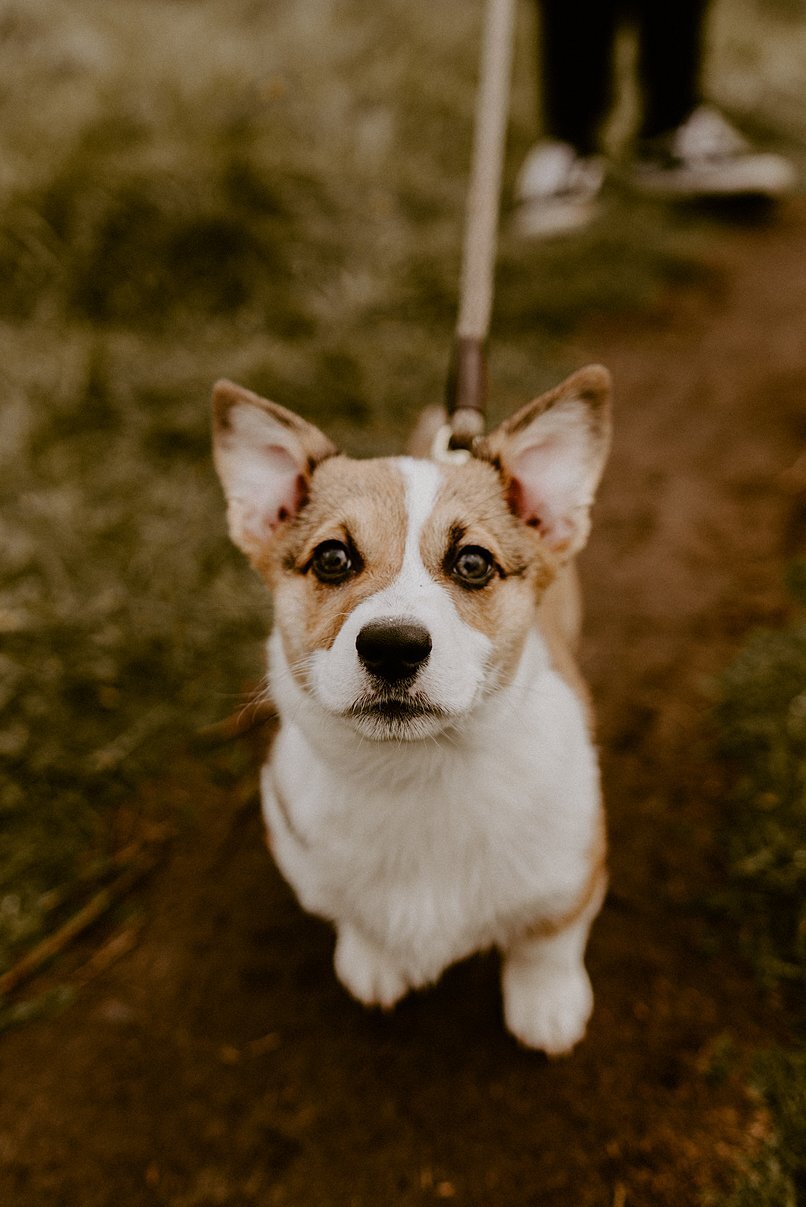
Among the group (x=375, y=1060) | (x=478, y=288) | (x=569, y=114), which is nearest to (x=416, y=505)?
(x=478, y=288)

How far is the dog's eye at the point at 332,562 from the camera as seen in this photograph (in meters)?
1.89

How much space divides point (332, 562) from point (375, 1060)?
1276mm

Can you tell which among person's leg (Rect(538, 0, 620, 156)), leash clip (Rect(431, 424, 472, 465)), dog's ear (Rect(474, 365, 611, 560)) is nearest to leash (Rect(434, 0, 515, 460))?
leash clip (Rect(431, 424, 472, 465))

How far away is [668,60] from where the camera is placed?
16.9 ft

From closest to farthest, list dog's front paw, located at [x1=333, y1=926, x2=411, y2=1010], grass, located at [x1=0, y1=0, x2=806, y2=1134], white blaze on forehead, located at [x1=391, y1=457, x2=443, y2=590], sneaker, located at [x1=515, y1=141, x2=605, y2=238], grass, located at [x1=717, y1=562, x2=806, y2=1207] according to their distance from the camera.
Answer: white blaze on forehead, located at [x1=391, y1=457, x2=443, y2=590] → grass, located at [x1=717, y1=562, x2=806, y2=1207] → dog's front paw, located at [x1=333, y1=926, x2=411, y2=1010] → grass, located at [x1=0, y1=0, x2=806, y2=1134] → sneaker, located at [x1=515, y1=141, x2=605, y2=238]

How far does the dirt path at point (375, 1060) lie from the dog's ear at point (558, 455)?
109 centimetres

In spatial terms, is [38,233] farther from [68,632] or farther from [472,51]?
[472,51]

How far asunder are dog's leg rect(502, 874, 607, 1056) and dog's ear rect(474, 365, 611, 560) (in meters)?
0.91

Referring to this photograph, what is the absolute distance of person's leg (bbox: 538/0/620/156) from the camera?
4750 mm

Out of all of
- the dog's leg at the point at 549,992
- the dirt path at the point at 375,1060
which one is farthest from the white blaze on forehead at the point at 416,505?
the dirt path at the point at 375,1060

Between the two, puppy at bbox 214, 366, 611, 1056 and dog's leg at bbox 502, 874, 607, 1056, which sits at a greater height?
puppy at bbox 214, 366, 611, 1056

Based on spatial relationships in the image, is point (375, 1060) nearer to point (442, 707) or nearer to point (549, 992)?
point (549, 992)

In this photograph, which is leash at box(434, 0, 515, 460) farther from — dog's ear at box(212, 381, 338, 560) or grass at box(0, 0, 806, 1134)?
grass at box(0, 0, 806, 1134)

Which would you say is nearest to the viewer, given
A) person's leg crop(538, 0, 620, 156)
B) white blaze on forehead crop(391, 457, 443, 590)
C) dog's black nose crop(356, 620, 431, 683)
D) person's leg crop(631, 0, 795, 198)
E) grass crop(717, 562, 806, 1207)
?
dog's black nose crop(356, 620, 431, 683)
